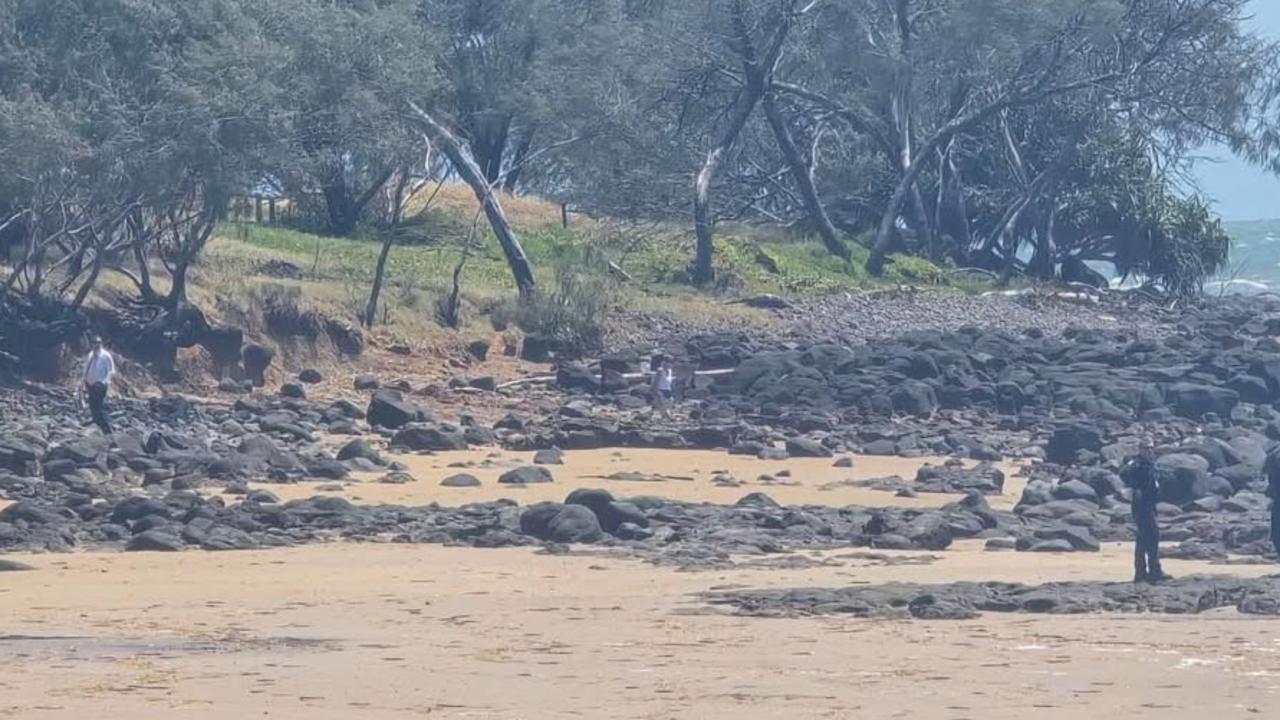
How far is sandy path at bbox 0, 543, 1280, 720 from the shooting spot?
10.6m

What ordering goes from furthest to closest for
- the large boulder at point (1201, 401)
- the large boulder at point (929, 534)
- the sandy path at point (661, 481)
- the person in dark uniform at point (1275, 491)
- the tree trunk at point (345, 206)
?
the tree trunk at point (345, 206) → the large boulder at point (1201, 401) → the sandy path at point (661, 481) → the large boulder at point (929, 534) → the person in dark uniform at point (1275, 491)

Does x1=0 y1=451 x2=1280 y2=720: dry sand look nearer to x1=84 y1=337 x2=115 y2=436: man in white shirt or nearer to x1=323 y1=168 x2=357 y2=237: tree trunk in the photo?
x1=84 y1=337 x2=115 y2=436: man in white shirt

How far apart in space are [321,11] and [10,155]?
21.1ft

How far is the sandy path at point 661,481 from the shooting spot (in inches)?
864

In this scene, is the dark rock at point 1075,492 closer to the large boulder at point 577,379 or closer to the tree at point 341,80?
the large boulder at point 577,379

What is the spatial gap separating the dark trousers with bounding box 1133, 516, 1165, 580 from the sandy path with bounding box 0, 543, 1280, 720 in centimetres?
87

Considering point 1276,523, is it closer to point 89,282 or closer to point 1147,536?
point 1147,536

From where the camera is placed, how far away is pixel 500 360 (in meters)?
35.5

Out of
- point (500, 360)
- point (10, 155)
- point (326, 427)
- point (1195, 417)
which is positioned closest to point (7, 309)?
point (10, 155)

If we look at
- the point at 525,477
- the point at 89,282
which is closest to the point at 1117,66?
the point at 89,282

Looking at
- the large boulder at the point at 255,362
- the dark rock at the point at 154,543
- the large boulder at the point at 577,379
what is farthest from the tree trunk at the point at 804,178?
the dark rock at the point at 154,543

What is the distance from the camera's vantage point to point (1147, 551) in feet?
51.8

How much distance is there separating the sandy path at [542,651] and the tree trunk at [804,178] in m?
33.2

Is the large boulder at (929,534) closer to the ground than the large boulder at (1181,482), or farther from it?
closer to the ground
